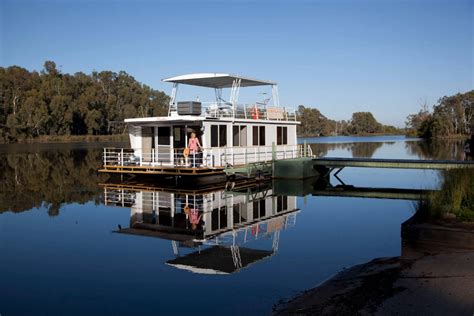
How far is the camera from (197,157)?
71.5 feet

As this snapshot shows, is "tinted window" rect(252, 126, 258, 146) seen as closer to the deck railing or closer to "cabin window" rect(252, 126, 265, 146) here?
"cabin window" rect(252, 126, 265, 146)

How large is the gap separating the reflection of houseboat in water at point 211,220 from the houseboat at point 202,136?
1.33 metres

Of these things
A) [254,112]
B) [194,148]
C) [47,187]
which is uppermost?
[254,112]

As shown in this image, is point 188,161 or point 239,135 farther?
point 239,135

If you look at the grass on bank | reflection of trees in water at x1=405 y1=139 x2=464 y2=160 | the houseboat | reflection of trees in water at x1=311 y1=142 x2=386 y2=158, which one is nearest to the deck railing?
the houseboat

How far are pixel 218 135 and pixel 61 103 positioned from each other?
69260mm

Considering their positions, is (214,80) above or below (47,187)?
above

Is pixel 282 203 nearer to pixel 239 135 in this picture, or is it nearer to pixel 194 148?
pixel 194 148

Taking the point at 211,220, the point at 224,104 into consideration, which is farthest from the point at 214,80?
the point at 211,220

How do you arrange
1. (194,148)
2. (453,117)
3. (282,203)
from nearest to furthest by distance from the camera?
(282,203)
(194,148)
(453,117)

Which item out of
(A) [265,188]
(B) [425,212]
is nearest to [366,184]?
(A) [265,188]

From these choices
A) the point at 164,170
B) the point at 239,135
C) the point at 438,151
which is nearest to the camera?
the point at 164,170

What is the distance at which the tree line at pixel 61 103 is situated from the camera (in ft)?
265

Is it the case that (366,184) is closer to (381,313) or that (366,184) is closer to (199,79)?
(199,79)
